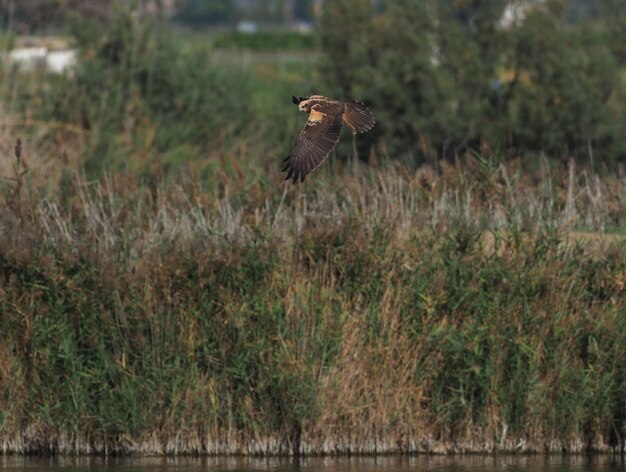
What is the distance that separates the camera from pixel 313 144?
11.2m

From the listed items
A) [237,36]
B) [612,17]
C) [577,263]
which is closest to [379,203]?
[577,263]

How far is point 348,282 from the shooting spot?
42.7 feet

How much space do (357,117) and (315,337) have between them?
2.13m

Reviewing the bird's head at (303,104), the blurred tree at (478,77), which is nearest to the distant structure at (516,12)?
the blurred tree at (478,77)

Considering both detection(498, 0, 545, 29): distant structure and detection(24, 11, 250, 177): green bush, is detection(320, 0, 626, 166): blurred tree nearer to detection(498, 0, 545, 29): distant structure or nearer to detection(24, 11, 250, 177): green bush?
detection(498, 0, 545, 29): distant structure

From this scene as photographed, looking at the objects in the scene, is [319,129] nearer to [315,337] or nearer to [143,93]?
[315,337]

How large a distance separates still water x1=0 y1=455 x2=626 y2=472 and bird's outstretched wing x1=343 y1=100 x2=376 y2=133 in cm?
293

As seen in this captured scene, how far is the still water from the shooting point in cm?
1230

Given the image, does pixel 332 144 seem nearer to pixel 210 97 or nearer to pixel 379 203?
pixel 379 203

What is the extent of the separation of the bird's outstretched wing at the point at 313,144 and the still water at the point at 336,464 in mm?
2747

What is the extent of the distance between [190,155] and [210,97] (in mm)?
5023

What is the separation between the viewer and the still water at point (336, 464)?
1230 cm

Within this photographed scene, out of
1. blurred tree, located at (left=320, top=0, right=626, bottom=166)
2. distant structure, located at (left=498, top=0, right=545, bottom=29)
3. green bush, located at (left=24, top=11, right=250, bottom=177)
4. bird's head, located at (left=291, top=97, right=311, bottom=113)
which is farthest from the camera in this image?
distant structure, located at (left=498, top=0, right=545, bottom=29)

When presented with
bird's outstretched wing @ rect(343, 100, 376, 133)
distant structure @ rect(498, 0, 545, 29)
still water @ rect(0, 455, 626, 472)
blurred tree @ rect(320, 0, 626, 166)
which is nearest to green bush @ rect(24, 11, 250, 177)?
blurred tree @ rect(320, 0, 626, 166)
